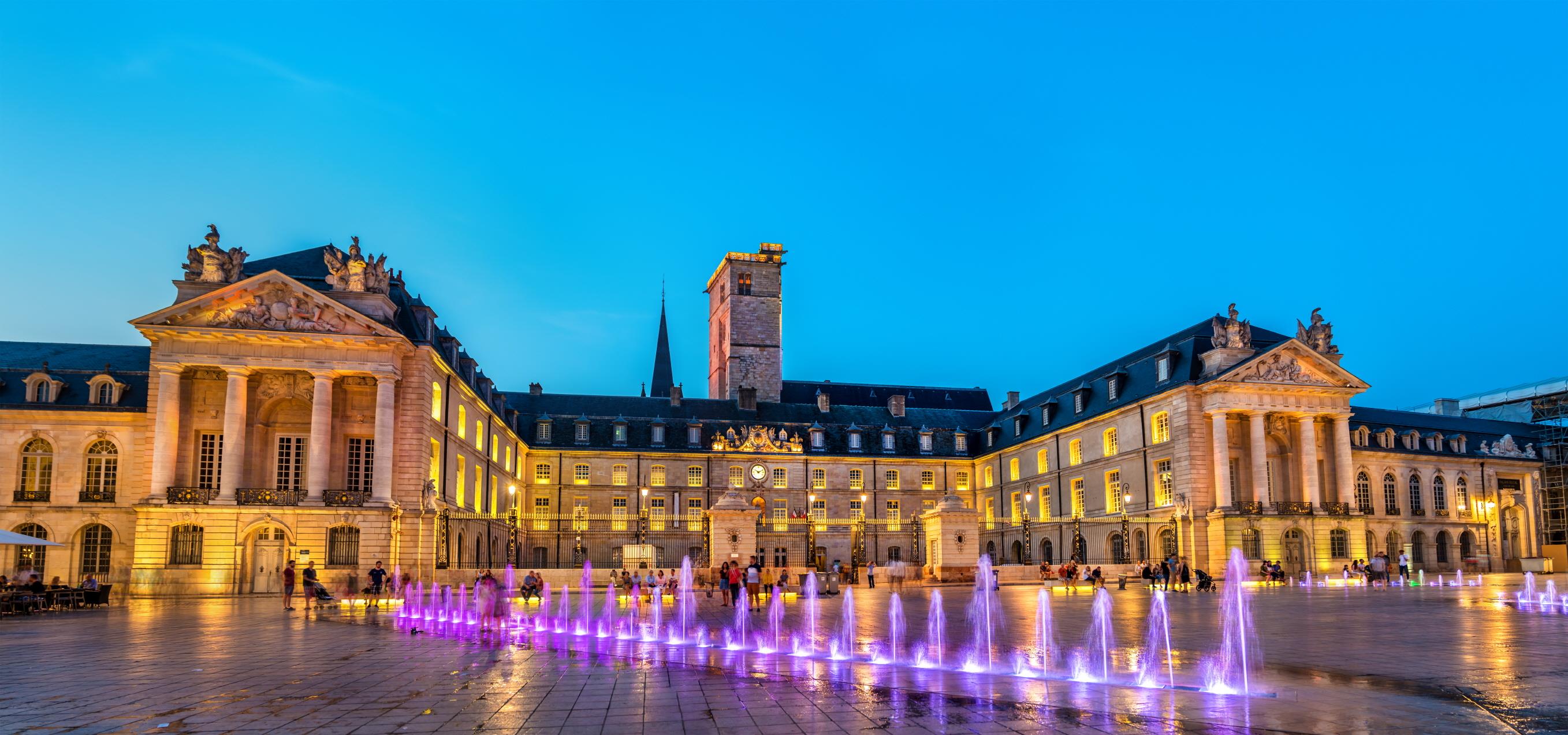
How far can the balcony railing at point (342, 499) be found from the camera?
43000mm

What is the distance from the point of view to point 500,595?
2373cm

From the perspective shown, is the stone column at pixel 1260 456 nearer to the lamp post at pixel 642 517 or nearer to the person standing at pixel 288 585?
the lamp post at pixel 642 517

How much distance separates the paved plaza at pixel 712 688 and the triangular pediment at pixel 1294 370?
3623cm

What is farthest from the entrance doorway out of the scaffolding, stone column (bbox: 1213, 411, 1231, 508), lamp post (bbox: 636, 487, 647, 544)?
the scaffolding

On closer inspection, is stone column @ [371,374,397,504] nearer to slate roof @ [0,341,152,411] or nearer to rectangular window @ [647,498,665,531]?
slate roof @ [0,341,152,411]

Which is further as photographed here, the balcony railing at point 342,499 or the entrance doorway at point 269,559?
the balcony railing at point 342,499

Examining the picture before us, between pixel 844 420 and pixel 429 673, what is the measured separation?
224 ft

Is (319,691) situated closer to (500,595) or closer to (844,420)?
(500,595)

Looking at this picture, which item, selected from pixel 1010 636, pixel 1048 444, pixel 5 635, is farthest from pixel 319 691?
pixel 1048 444

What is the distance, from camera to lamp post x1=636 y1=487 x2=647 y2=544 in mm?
66625

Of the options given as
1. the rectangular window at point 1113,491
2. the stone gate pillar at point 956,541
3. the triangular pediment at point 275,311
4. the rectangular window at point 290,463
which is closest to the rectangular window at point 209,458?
the rectangular window at point 290,463

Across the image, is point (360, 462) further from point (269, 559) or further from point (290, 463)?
point (269, 559)

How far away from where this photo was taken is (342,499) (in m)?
43.2

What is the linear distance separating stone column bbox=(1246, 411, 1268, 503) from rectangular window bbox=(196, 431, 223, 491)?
49.8 meters
